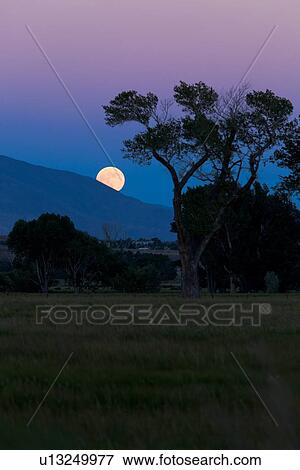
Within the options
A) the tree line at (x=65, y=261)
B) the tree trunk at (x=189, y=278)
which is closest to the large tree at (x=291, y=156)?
the tree trunk at (x=189, y=278)

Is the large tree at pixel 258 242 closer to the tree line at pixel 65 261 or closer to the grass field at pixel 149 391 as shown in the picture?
the tree line at pixel 65 261

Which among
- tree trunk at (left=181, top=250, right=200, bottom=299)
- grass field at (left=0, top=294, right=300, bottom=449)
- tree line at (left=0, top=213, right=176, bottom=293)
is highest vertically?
tree line at (left=0, top=213, right=176, bottom=293)

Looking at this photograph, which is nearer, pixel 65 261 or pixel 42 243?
pixel 42 243

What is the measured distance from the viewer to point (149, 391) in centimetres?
909

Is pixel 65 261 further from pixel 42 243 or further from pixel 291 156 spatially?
pixel 291 156

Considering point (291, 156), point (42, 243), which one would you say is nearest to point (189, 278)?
point (291, 156)

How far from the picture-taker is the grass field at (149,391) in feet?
22.1

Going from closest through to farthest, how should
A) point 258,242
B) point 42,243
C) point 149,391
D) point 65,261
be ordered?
point 149,391, point 258,242, point 42,243, point 65,261

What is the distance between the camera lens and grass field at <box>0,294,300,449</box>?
22.1ft

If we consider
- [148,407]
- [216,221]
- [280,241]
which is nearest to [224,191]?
[216,221]

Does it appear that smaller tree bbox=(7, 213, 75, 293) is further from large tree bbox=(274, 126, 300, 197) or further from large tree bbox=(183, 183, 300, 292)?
large tree bbox=(274, 126, 300, 197)

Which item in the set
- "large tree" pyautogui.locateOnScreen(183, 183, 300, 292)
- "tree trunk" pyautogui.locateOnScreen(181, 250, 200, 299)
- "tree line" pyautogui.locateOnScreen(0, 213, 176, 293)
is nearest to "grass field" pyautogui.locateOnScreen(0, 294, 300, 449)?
"tree trunk" pyautogui.locateOnScreen(181, 250, 200, 299)

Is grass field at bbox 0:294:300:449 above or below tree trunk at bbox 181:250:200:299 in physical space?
below

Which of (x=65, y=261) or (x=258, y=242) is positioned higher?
(x=258, y=242)
